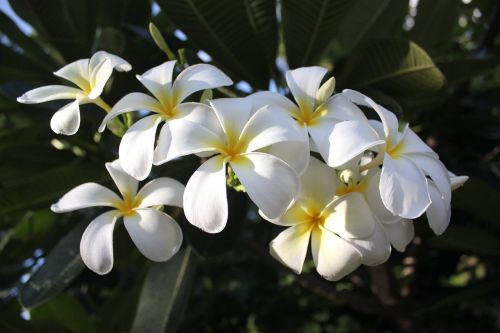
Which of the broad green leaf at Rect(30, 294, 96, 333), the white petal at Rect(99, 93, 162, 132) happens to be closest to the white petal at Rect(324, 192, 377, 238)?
the white petal at Rect(99, 93, 162, 132)

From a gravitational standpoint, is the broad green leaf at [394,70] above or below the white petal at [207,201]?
below

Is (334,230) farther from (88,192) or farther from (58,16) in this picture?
(58,16)

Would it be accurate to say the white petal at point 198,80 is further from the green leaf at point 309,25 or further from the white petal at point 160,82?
the green leaf at point 309,25

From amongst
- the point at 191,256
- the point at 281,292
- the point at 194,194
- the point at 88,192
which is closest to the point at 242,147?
the point at 194,194

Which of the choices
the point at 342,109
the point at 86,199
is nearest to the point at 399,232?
the point at 342,109

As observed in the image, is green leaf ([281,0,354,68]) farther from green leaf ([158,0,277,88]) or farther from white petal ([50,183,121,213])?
white petal ([50,183,121,213])

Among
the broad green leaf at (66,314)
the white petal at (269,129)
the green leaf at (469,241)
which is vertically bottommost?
the broad green leaf at (66,314)

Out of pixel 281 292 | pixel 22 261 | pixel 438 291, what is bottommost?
pixel 281 292

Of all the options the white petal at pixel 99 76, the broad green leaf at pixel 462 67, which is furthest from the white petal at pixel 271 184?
the broad green leaf at pixel 462 67

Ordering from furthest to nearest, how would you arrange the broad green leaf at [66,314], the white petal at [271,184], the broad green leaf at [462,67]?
the broad green leaf at [66,314]
the broad green leaf at [462,67]
the white petal at [271,184]
